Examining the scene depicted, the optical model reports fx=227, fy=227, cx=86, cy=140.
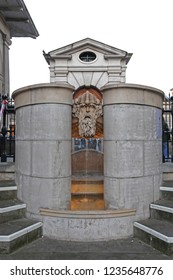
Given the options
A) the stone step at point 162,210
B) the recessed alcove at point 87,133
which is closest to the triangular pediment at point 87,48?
the recessed alcove at point 87,133

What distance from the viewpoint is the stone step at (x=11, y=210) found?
17.3ft

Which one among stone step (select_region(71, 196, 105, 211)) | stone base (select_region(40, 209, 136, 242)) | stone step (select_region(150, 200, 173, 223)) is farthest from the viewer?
stone step (select_region(71, 196, 105, 211))

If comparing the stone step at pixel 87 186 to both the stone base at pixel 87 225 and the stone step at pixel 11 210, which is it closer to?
the stone base at pixel 87 225

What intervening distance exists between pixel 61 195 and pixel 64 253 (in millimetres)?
1312

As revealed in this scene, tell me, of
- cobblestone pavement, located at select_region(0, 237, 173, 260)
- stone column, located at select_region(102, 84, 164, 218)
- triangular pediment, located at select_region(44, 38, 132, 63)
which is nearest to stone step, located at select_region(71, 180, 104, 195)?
stone column, located at select_region(102, 84, 164, 218)

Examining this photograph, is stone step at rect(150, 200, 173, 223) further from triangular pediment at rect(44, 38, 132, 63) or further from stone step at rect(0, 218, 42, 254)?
triangular pediment at rect(44, 38, 132, 63)

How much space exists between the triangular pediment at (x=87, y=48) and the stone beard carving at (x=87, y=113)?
13.5 metres

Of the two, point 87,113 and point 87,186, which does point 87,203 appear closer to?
point 87,186

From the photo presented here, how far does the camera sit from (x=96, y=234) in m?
5.19

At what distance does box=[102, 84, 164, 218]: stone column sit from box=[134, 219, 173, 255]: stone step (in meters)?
0.34

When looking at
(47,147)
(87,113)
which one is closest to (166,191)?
(87,113)

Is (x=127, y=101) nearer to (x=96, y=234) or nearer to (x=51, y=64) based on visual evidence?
(x=96, y=234)

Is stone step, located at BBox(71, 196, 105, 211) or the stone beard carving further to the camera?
the stone beard carving

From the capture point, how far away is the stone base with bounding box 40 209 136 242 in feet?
17.0
